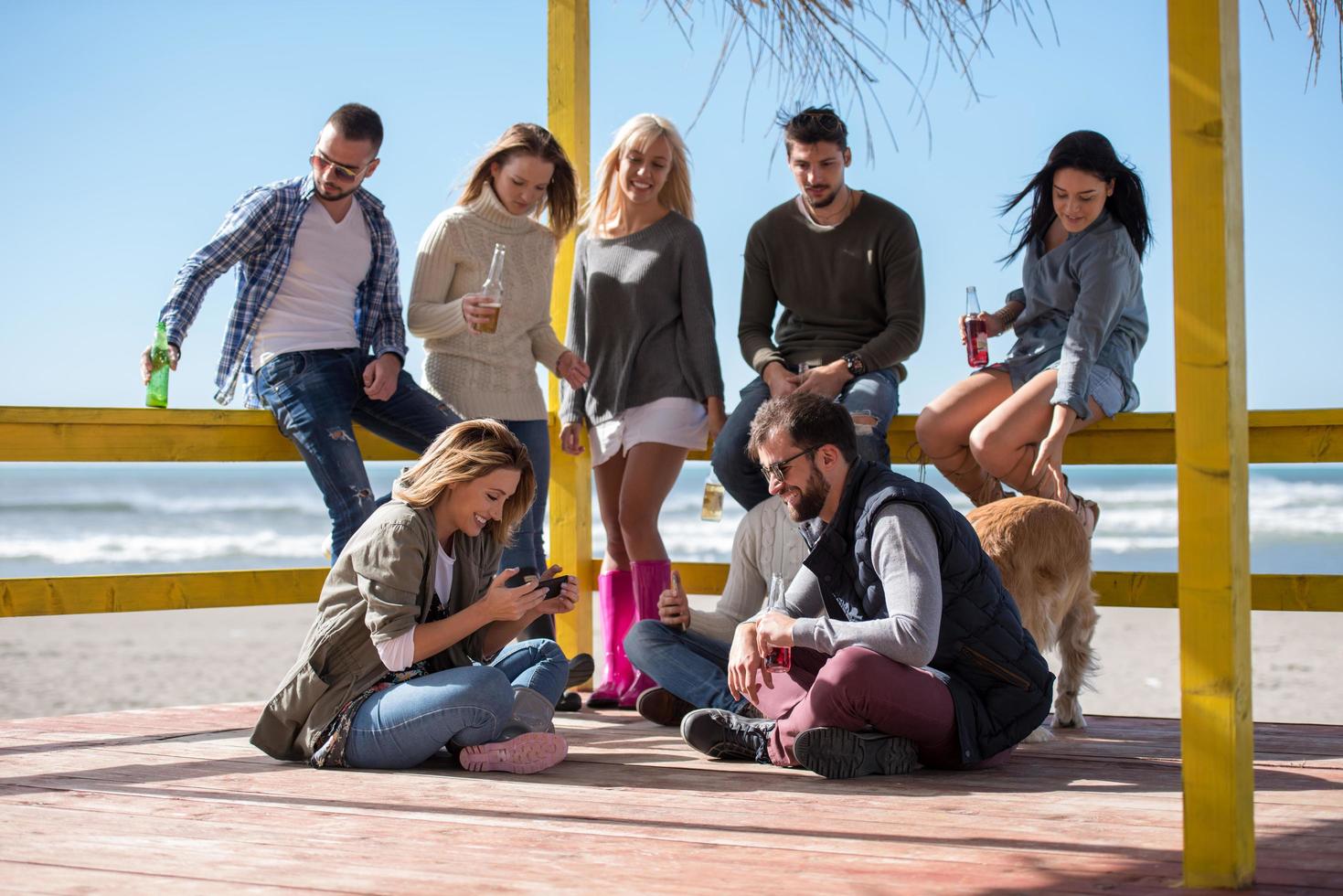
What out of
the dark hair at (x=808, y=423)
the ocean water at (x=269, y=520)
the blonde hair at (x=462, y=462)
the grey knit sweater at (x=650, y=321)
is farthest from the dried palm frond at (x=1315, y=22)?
the ocean water at (x=269, y=520)

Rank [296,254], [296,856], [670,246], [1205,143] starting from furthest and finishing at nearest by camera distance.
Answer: [670,246]
[296,254]
[296,856]
[1205,143]

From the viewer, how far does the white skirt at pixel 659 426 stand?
4.47 m

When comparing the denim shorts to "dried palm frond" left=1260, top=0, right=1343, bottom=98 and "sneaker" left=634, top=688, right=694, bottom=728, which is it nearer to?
"dried palm frond" left=1260, top=0, right=1343, bottom=98

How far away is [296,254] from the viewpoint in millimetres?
4199

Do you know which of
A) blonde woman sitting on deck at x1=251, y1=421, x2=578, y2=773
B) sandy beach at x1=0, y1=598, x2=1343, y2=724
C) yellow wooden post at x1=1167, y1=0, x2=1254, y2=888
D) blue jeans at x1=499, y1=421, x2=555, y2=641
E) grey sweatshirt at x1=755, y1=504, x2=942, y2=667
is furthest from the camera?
sandy beach at x1=0, y1=598, x2=1343, y2=724

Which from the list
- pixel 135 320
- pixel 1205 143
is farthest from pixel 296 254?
pixel 135 320

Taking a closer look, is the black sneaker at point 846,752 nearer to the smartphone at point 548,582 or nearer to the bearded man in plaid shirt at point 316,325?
the smartphone at point 548,582

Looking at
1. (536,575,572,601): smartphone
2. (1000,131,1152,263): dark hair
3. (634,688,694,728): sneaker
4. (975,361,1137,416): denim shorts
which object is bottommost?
(634,688,694,728): sneaker

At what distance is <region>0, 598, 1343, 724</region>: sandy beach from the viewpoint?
11.9m

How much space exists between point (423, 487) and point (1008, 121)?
23.2 meters

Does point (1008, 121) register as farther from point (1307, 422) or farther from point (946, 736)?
point (946, 736)

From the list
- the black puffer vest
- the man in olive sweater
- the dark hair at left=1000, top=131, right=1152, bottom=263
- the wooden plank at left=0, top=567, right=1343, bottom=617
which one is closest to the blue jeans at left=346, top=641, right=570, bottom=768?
the black puffer vest

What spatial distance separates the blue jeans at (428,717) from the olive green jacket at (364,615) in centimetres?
9

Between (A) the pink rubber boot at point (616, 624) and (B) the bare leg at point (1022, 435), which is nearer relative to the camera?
(B) the bare leg at point (1022, 435)
